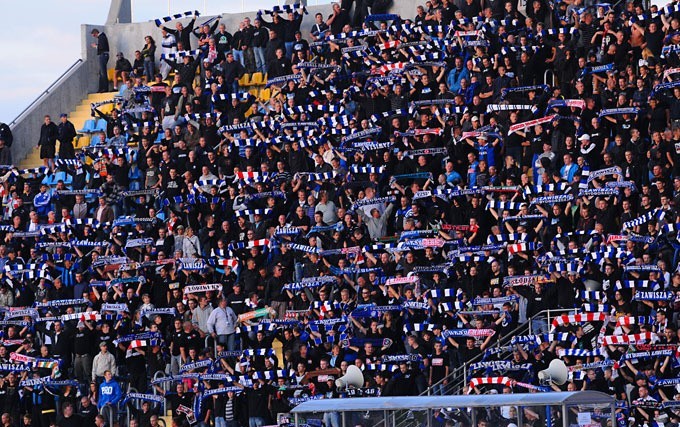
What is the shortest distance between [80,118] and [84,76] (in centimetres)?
156

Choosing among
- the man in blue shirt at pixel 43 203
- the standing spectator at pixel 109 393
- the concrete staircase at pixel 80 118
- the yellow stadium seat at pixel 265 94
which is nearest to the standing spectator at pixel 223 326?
the standing spectator at pixel 109 393

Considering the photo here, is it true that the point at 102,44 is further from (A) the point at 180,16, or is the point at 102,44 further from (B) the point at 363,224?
(B) the point at 363,224

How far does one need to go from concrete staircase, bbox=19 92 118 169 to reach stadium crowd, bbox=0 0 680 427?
1.04 m

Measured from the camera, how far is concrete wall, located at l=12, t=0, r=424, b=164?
4156 cm

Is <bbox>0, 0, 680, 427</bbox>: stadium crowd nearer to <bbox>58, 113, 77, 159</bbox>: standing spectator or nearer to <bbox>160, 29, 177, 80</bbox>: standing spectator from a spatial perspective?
<bbox>58, 113, 77, 159</bbox>: standing spectator

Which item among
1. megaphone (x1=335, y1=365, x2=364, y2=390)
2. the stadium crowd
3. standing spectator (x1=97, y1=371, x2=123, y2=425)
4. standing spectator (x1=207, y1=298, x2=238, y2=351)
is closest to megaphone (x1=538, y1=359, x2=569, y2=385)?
the stadium crowd

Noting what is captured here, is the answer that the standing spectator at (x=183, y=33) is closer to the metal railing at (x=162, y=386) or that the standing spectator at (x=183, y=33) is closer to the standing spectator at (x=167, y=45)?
the standing spectator at (x=167, y=45)

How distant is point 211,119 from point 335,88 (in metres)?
2.71

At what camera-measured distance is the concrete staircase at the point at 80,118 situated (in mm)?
40625

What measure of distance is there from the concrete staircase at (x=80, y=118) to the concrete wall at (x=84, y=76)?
0.15 metres

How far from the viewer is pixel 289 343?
30031mm

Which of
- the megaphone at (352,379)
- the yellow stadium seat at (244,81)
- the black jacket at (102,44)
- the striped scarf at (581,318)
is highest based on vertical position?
the black jacket at (102,44)

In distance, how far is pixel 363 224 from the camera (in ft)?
105

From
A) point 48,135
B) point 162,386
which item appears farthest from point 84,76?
point 162,386
